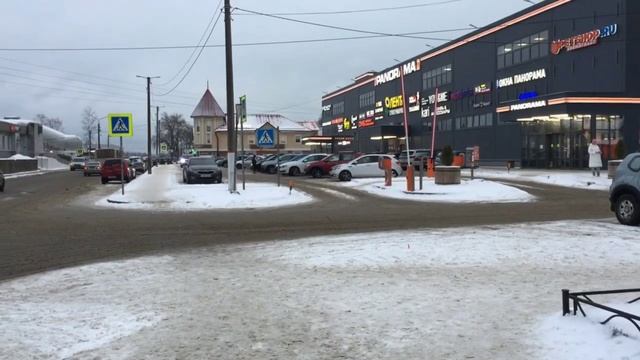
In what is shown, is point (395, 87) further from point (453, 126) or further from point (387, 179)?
point (387, 179)

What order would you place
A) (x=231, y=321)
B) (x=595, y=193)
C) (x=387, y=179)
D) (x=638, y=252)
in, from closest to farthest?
(x=231, y=321)
(x=638, y=252)
(x=595, y=193)
(x=387, y=179)

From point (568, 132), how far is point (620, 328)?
3707 cm

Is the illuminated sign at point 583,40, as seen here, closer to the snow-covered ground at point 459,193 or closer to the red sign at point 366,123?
the snow-covered ground at point 459,193

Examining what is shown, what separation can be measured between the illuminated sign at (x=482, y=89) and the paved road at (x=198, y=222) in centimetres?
3275

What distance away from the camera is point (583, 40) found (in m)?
39.7

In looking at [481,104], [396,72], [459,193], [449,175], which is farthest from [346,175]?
[396,72]

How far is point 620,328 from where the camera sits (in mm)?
4930

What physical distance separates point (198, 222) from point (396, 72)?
62803 millimetres

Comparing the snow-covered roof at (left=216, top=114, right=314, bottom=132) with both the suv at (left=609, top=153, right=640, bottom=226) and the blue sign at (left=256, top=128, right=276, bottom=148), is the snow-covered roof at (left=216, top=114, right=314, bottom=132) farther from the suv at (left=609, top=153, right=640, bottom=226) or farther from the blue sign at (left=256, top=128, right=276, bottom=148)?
the suv at (left=609, top=153, right=640, bottom=226)

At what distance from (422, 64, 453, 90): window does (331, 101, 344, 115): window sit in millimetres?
34658

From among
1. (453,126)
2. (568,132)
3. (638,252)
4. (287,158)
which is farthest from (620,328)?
(453,126)

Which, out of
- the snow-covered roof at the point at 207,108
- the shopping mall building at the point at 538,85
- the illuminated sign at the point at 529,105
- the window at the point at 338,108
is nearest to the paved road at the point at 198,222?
the shopping mall building at the point at 538,85

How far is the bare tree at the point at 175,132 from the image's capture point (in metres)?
139

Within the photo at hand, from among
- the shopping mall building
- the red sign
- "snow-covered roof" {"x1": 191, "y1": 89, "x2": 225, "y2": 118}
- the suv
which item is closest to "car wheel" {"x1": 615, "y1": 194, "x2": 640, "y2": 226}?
the suv
